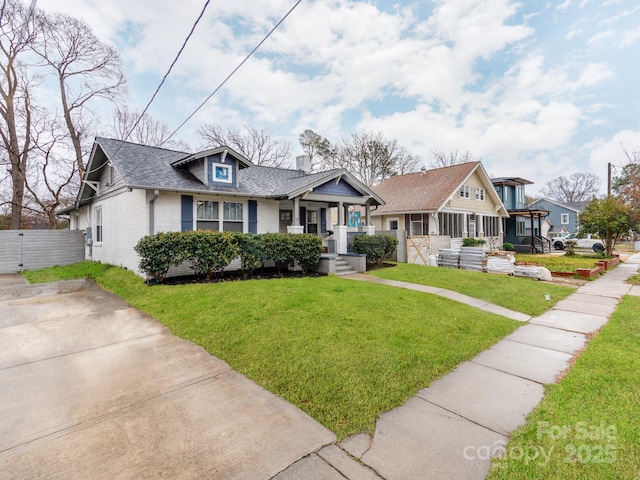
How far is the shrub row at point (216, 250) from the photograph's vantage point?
334 inches

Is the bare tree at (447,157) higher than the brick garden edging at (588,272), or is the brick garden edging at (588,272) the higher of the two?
the bare tree at (447,157)

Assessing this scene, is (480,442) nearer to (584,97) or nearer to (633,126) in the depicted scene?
(584,97)

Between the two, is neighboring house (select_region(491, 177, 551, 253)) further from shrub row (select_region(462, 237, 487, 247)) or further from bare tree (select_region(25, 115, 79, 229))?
bare tree (select_region(25, 115, 79, 229))

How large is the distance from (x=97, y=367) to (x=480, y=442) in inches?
180

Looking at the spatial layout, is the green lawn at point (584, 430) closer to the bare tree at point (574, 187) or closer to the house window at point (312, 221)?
the house window at point (312, 221)

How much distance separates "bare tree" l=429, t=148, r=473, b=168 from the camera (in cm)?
3647

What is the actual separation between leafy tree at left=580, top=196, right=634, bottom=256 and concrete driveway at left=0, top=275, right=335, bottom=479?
22.4 metres

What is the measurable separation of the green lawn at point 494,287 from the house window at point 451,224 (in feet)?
23.9

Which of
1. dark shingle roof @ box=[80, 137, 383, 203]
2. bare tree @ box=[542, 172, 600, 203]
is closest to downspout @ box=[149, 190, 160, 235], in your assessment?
dark shingle roof @ box=[80, 137, 383, 203]

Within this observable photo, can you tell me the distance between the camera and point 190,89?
8.91 meters

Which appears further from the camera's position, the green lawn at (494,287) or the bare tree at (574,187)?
the bare tree at (574,187)

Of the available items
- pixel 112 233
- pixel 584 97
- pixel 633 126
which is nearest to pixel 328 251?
pixel 112 233

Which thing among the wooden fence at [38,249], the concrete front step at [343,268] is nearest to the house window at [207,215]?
the concrete front step at [343,268]

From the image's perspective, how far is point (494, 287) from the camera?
368 inches
